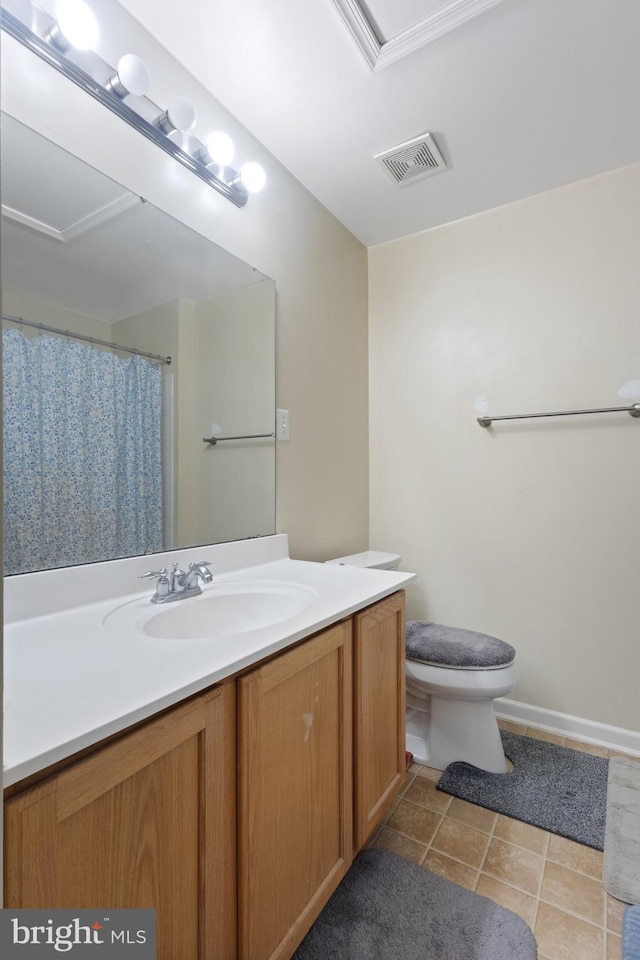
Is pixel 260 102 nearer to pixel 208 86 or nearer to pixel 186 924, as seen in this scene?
pixel 208 86

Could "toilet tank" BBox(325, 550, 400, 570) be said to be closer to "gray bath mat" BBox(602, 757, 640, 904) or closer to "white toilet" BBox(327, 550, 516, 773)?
"white toilet" BBox(327, 550, 516, 773)

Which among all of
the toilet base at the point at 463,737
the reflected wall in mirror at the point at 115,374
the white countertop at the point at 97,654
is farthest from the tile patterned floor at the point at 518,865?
the reflected wall in mirror at the point at 115,374

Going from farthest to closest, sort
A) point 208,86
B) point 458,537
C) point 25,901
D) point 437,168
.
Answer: point 458,537 < point 437,168 < point 208,86 < point 25,901

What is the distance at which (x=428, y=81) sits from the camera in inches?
57.1

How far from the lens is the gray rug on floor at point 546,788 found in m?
1.46

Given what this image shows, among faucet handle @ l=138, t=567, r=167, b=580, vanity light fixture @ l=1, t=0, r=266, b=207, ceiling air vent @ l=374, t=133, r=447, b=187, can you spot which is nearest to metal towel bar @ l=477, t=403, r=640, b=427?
ceiling air vent @ l=374, t=133, r=447, b=187

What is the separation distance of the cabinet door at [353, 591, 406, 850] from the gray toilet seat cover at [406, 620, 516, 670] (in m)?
0.32

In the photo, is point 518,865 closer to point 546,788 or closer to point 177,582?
point 546,788

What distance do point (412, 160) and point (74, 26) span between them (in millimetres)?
1194

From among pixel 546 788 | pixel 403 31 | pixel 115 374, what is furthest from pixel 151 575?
pixel 403 31

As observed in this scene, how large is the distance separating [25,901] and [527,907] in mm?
1245

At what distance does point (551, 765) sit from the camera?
175 centimetres

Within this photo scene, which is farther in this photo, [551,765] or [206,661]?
[551,765]

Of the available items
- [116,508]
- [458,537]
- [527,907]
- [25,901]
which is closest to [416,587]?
[458,537]
